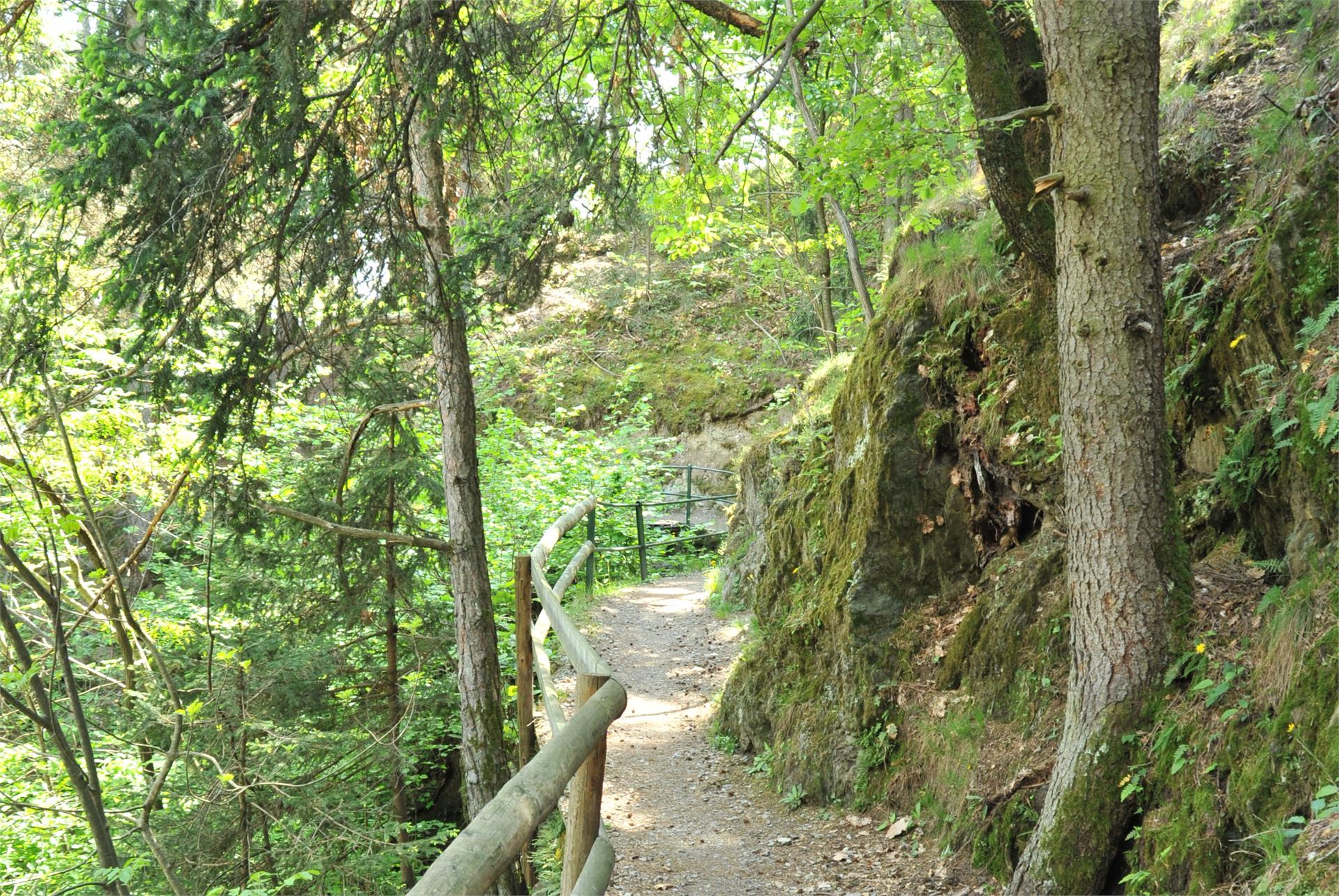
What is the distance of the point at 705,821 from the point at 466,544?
2.60m

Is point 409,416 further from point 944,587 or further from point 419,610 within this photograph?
point 944,587

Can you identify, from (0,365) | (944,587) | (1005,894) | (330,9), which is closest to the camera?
(1005,894)

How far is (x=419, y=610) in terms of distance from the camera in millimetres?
7824

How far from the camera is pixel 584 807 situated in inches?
102

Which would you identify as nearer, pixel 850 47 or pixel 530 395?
pixel 850 47

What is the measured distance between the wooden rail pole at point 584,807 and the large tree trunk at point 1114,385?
199 cm

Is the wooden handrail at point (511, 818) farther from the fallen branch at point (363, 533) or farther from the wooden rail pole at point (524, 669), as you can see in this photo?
the fallen branch at point (363, 533)

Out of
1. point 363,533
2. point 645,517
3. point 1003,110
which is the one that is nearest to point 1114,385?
point 1003,110

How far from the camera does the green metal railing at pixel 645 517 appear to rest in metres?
11.8

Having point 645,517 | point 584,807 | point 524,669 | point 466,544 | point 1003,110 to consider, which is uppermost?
point 1003,110

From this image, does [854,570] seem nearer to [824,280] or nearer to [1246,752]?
[1246,752]

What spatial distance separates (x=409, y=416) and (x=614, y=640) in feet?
11.8

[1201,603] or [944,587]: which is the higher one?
[1201,603]

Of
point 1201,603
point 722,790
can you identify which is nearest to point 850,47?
point 1201,603
